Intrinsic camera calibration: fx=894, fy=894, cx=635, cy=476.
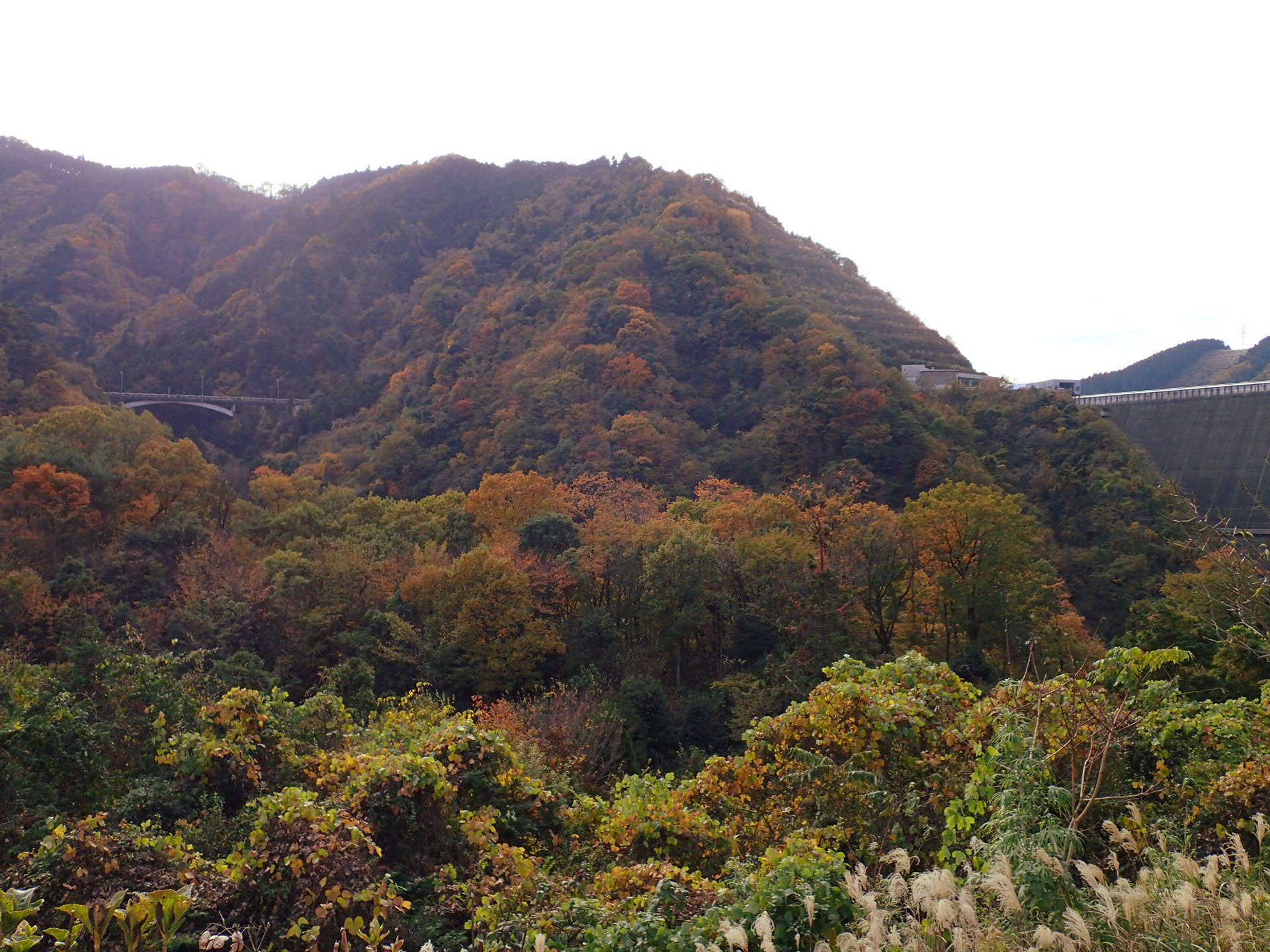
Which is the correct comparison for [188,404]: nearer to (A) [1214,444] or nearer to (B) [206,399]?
(B) [206,399]

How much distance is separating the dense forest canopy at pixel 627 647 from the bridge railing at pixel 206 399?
1956 millimetres

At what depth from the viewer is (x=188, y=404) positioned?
6103cm

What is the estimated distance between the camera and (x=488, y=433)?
45.5 metres

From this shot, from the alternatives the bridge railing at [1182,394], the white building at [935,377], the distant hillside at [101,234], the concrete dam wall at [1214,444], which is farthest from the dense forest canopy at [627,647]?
the distant hillside at [101,234]

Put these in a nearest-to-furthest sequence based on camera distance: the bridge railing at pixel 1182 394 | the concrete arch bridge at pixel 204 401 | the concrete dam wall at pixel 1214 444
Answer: the concrete dam wall at pixel 1214 444
the bridge railing at pixel 1182 394
the concrete arch bridge at pixel 204 401

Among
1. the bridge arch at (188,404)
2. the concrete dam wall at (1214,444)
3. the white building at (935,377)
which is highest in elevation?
the white building at (935,377)

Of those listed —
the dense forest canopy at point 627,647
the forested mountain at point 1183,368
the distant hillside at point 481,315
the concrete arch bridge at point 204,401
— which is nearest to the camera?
the dense forest canopy at point 627,647

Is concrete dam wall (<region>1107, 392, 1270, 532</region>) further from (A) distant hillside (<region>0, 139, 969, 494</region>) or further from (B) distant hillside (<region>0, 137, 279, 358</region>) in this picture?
(B) distant hillside (<region>0, 137, 279, 358</region>)

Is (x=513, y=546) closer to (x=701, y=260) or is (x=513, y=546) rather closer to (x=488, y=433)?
(x=488, y=433)

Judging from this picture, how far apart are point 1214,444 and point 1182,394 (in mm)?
4201

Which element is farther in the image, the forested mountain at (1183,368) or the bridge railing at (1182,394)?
the forested mountain at (1183,368)

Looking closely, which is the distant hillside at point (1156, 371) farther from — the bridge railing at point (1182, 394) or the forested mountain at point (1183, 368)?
the bridge railing at point (1182, 394)

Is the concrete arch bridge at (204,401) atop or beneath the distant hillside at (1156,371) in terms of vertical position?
beneath

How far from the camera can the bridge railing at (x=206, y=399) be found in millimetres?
57938
